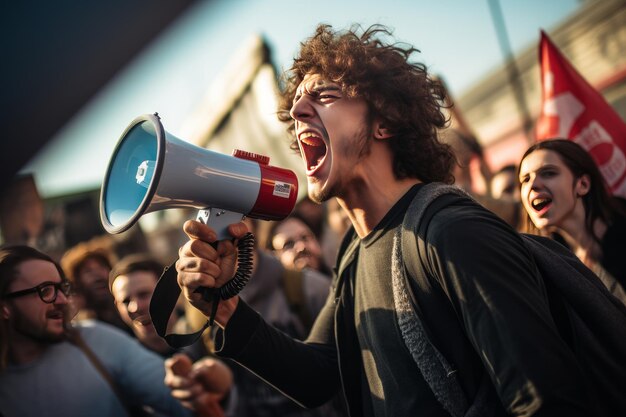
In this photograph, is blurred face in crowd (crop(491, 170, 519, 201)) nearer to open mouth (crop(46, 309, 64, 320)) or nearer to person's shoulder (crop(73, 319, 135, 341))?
person's shoulder (crop(73, 319, 135, 341))

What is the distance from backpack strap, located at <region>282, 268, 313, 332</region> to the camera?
3229mm

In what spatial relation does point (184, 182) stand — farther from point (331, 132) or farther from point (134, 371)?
point (134, 371)

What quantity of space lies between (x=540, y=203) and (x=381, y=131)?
3.55 ft

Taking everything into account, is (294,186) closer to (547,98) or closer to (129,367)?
(129,367)

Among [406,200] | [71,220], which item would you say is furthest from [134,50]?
[71,220]

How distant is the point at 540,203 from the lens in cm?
262

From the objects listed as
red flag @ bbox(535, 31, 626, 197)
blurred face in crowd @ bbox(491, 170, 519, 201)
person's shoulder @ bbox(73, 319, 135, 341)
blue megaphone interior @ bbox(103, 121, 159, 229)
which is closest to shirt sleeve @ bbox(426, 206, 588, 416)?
blue megaphone interior @ bbox(103, 121, 159, 229)

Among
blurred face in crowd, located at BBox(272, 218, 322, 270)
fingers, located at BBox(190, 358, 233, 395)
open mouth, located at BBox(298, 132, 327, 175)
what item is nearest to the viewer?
open mouth, located at BBox(298, 132, 327, 175)

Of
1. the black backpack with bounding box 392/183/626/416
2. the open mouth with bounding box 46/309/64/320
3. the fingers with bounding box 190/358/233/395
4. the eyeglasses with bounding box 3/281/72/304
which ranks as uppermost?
the eyeglasses with bounding box 3/281/72/304

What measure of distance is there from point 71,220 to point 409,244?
6160 millimetres

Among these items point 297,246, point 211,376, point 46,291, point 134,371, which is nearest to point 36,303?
point 46,291

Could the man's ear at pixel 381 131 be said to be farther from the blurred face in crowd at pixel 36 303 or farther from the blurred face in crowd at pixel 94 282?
the blurred face in crowd at pixel 94 282

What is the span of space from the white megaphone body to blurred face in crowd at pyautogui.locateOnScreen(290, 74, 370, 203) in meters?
0.12

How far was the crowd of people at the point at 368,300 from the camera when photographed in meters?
1.30
